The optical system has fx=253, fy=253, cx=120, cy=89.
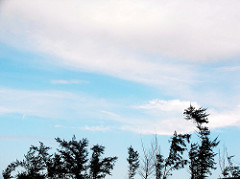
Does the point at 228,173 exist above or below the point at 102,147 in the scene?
below

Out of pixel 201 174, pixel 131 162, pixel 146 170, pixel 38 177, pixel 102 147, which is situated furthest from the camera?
pixel 131 162

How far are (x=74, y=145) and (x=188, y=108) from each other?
2255 cm

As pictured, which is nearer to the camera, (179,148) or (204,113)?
(179,148)

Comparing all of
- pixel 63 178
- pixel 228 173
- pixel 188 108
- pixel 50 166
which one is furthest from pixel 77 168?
pixel 228 173

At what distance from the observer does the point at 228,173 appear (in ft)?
138

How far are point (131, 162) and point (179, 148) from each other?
31.2 m

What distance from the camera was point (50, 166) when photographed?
161ft

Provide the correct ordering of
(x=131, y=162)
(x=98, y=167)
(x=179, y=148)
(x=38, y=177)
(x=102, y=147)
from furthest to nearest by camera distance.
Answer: (x=131, y=162) → (x=102, y=147) → (x=98, y=167) → (x=38, y=177) → (x=179, y=148)

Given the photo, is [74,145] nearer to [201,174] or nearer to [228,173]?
[201,174]

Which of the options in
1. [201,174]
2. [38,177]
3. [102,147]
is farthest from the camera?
[102,147]

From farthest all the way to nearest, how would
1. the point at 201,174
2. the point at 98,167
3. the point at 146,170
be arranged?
1. the point at 98,167
2. the point at 201,174
3. the point at 146,170

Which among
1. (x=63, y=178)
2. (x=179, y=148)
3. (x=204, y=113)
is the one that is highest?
(x=204, y=113)

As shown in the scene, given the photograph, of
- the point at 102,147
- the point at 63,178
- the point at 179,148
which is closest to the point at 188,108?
the point at 179,148

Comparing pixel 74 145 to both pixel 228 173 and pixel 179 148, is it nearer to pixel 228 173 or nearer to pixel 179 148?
pixel 179 148
